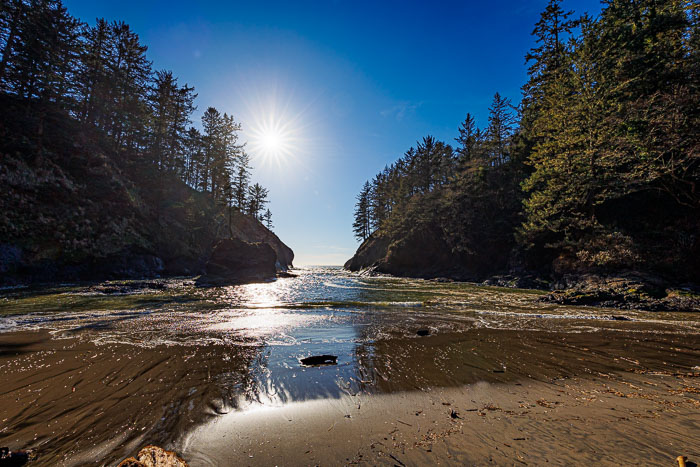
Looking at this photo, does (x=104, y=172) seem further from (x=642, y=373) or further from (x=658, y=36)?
(x=658, y=36)

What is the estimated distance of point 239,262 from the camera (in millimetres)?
32844

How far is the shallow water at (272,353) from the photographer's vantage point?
3418 millimetres

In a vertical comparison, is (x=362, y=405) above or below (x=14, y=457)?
below

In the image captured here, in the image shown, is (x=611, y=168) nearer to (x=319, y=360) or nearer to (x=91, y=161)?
(x=319, y=360)

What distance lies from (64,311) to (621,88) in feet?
105

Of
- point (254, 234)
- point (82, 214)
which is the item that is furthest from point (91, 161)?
point (254, 234)

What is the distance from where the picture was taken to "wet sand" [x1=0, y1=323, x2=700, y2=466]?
2508 millimetres

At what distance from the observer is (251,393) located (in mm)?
3924

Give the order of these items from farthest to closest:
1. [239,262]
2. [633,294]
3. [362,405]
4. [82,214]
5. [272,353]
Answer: [239,262] < [82,214] < [633,294] < [272,353] < [362,405]

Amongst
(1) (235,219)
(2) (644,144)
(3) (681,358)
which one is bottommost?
(3) (681,358)

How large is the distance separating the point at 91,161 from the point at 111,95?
14.0 metres

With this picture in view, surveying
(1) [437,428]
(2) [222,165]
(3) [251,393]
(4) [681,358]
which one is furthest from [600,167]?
(2) [222,165]

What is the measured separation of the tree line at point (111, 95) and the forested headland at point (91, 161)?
0.14 metres

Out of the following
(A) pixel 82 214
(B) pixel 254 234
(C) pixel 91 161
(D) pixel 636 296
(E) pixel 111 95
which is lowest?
(D) pixel 636 296
